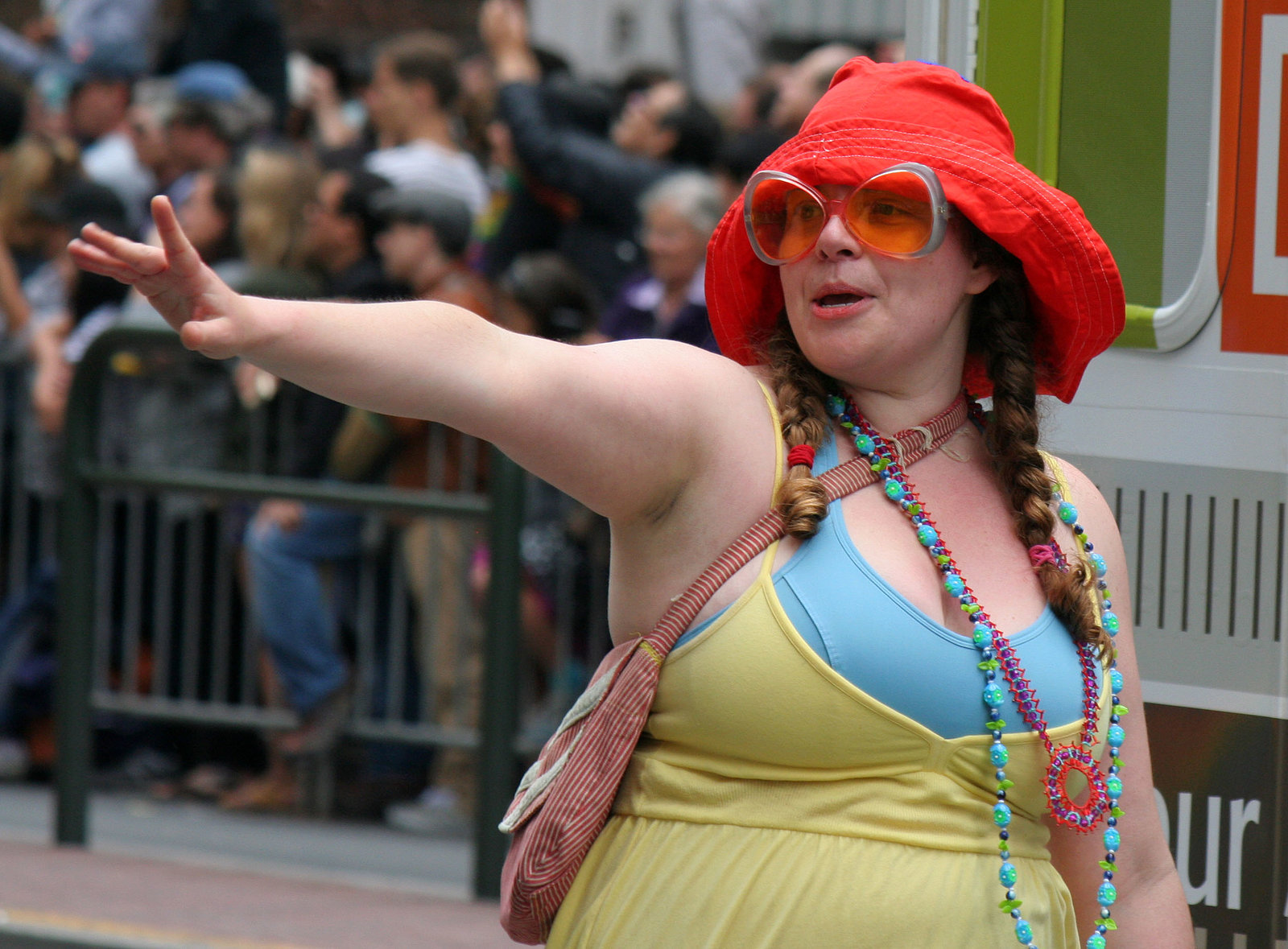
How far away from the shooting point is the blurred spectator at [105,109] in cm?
848

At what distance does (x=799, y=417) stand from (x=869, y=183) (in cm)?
27

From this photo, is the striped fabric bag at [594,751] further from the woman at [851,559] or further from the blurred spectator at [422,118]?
the blurred spectator at [422,118]

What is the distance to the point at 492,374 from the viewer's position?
1800 mm

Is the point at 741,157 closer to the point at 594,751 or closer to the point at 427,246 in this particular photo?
the point at 427,246

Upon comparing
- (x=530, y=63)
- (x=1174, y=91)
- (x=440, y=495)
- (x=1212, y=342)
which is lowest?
(x=440, y=495)

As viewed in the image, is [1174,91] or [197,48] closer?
[1174,91]

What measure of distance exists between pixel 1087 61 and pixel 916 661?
1.18 m

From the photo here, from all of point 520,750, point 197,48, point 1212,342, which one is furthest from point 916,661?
point 197,48

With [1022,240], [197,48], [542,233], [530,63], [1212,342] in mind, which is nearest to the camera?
[1022,240]

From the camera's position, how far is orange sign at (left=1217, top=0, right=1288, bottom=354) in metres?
2.58

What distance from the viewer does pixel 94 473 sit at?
5.68 metres

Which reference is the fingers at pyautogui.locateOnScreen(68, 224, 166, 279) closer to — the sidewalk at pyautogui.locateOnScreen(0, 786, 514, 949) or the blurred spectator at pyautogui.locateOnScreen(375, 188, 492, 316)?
the sidewalk at pyautogui.locateOnScreen(0, 786, 514, 949)

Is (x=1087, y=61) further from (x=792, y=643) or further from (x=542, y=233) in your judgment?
(x=542, y=233)

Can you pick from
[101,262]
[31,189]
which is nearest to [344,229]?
[31,189]
